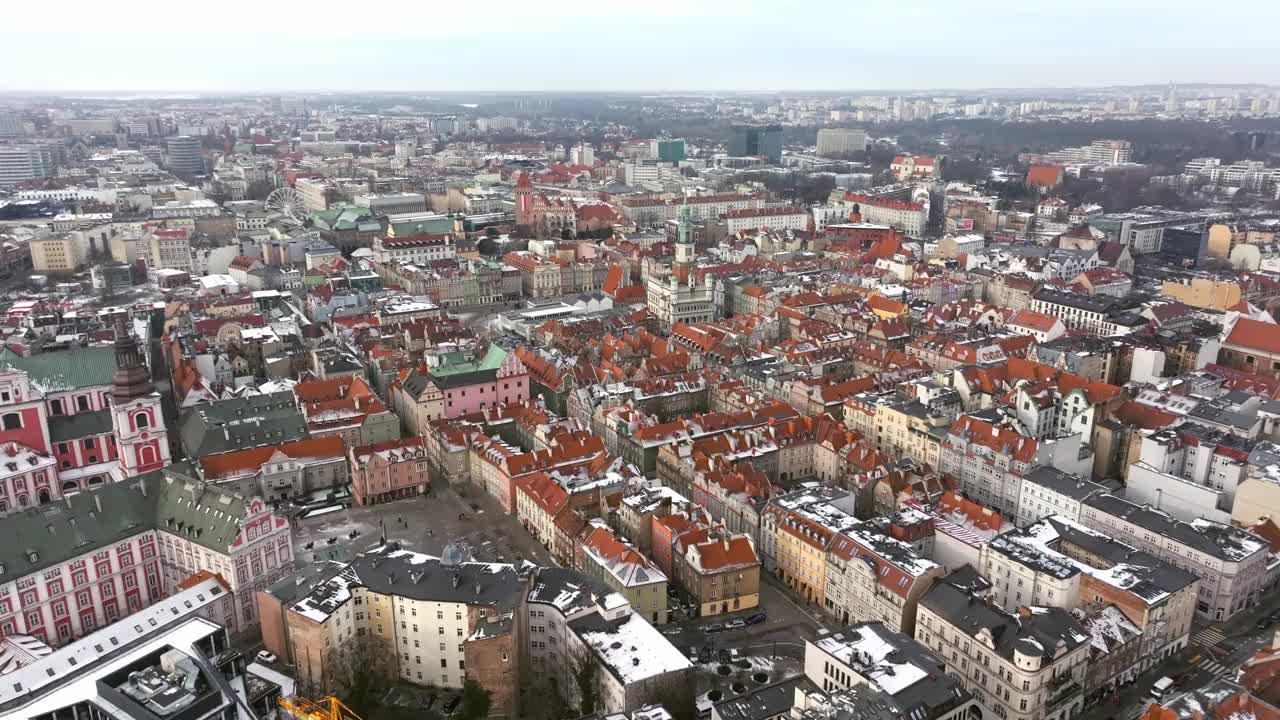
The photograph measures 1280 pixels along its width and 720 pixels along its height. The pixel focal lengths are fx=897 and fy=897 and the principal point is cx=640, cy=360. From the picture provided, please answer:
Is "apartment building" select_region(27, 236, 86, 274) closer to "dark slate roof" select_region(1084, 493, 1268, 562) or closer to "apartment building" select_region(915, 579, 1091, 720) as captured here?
"apartment building" select_region(915, 579, 1091, 720)

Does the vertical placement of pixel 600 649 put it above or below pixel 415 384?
below

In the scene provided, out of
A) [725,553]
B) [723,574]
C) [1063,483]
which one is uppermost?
[1063,483]

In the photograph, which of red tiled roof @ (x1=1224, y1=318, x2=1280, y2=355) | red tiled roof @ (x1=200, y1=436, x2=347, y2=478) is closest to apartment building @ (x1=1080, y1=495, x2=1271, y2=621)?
red tiled roof @ (x1=1224, y1=318, x2=1280, y2=355)

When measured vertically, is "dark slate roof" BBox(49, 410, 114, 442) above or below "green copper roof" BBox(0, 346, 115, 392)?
below

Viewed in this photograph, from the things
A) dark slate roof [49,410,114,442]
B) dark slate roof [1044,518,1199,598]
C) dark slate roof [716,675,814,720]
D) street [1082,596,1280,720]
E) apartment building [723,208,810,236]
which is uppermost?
apartment building [723,208,810,236]

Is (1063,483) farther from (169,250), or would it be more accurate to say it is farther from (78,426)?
(169,250)

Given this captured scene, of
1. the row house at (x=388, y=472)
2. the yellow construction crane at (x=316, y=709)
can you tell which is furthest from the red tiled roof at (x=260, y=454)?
the yellow construction crane at (x=316, y=709)

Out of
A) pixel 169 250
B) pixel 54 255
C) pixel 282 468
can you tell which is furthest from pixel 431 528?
pixel 54 255
